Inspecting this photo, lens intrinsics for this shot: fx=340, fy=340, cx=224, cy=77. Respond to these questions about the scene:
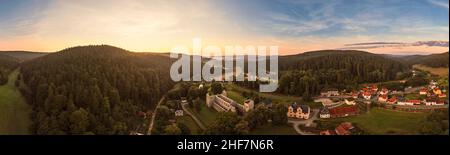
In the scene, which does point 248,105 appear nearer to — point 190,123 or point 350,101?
point 190,123

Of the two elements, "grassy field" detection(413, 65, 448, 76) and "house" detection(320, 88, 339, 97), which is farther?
"house" detection(320, 88, 339, 97)

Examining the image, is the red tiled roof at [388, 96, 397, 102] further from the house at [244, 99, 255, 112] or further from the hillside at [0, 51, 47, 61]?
the hillside at [0, 51, 47, 61]

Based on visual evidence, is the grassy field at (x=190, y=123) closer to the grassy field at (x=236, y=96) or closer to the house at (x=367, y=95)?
the grassy field at (x=236, y=96)

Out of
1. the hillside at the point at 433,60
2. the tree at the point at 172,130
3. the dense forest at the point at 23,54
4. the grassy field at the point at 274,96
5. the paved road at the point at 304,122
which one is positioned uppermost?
the dense forest at the point at 23,54

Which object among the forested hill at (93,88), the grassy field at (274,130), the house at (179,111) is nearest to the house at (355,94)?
the grassy field at (274,130)

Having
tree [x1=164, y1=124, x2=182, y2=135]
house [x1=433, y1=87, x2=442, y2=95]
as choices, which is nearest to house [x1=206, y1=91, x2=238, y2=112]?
tree [x1=164, y1=124, x2=182, y2=135]
